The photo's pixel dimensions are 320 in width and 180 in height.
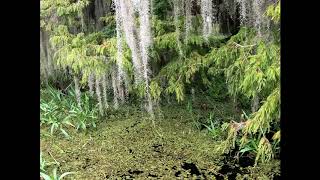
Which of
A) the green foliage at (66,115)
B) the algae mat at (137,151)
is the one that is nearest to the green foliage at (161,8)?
the algae mat at (137,151)

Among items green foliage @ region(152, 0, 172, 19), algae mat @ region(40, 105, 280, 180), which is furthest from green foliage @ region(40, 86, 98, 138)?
green foliage @ region(152, 0, 172, 19)

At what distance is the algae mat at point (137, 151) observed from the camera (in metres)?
3.18

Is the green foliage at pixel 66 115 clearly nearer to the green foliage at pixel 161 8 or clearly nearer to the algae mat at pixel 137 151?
the algae mat at pixel 137 151

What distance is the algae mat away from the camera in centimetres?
318

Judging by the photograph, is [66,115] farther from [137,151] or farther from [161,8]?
[161,8]

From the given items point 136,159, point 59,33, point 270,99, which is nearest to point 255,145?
point 270,99

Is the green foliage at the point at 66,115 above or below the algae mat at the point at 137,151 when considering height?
above

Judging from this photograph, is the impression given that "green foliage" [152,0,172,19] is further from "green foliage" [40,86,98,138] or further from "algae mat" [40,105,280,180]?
"green foliage" [40,86,98,138]

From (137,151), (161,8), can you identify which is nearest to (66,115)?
(137,151)

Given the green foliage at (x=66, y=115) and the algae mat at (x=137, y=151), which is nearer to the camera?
the algae mat at (x=137, y=151)

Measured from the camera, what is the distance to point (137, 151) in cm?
372
